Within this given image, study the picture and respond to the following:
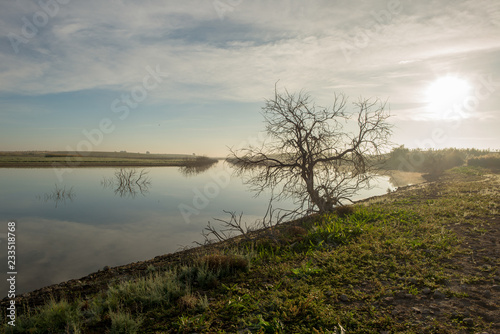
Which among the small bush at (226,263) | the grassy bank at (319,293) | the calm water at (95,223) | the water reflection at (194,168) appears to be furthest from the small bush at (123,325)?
the water reflection at (194,168)

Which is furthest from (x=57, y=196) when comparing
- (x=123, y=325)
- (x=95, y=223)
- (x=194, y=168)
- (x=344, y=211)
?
(x=194, y=168)

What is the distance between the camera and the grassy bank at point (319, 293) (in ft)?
13.8

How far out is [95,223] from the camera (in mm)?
→ 16062

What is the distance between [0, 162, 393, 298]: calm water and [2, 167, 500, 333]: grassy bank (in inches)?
145

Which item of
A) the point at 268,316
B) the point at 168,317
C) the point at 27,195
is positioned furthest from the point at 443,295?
the point at 27,195

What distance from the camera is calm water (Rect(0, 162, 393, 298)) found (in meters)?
10.2

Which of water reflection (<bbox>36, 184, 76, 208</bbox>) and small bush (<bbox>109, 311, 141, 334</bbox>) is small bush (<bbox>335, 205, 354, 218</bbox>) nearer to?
small bush (<bbox>109, 311, 141, 334</bbox>)

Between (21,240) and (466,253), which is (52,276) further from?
(466,253)

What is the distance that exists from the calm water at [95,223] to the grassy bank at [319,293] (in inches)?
145

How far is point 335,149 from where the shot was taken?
14492mm

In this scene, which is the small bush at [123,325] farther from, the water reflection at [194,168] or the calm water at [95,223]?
the water reflection at [194,168]

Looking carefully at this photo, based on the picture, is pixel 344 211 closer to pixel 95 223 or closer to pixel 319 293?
pixel 319 293

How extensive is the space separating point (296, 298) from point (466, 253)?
4.89 m

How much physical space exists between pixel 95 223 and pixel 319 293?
49.4 feet
